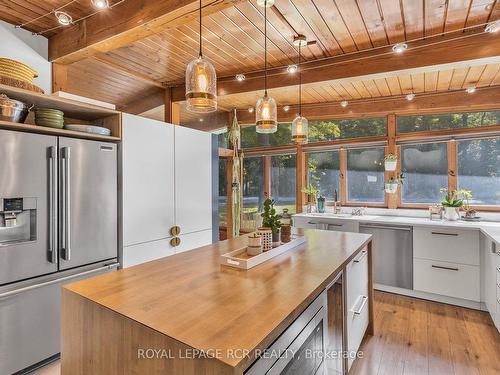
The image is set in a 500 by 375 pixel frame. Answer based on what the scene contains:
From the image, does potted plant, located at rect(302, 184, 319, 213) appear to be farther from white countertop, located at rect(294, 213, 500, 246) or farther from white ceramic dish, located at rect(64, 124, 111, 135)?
white ceramic dish, located at rect(64, 124, 111, 135)

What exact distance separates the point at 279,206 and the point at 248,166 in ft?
3.25

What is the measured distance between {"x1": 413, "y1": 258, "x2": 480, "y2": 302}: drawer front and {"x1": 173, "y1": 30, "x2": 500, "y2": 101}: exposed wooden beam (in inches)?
83.1

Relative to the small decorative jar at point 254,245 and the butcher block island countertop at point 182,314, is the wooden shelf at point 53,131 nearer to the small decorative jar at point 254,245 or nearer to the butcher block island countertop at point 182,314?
the butcher block island countertop at point 182,314

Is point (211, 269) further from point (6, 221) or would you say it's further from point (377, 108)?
point (377, 108)

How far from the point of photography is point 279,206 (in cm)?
538

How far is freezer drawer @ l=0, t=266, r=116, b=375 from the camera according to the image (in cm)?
197

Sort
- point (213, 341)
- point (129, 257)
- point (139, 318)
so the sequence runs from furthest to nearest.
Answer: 1. point (129, 257)
2. point (139, 318)
3. point (213, 341)

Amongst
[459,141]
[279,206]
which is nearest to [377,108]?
[459,141]

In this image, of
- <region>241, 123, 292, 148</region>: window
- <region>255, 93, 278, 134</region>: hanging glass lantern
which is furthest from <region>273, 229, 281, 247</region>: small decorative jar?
<region>241, 123, 292, 148</region>: window

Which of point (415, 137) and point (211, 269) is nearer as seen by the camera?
point (211, 269)

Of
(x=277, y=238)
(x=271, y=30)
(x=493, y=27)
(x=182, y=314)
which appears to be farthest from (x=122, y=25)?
(x=493, y=27)

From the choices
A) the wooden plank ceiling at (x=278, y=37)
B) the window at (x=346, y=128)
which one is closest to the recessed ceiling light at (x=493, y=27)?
the wooden plank ceiling at (x=278, y=37)

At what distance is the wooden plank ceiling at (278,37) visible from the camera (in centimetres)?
213

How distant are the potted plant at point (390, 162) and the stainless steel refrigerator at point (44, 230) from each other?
3.54m
